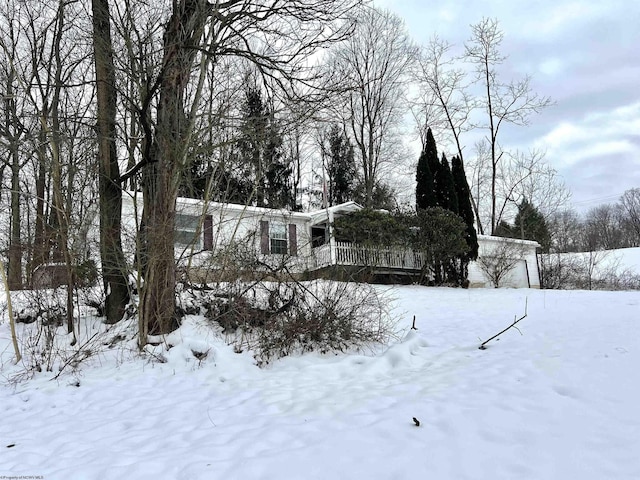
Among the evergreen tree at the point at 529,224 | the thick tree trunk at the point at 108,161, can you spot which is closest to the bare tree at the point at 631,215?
the evergreen tree at the point at 529,224

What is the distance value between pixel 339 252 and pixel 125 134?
27.3 ft

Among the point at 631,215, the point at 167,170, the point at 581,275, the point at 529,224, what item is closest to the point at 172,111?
the point at 167,170

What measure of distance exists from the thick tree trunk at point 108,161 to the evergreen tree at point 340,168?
18616 millimetres

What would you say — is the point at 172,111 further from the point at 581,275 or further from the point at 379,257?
the point at 581,275

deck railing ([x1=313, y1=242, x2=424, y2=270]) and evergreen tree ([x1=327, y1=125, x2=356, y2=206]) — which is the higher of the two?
evergreen tree ([x1=327, y1=125, x2=356, y2=206])

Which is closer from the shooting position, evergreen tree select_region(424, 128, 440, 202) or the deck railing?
the deck railing

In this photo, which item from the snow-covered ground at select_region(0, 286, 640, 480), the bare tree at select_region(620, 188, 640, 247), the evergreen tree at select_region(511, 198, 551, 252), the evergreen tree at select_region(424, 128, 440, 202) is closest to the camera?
the snow-covered ground at select_region(0, 286, 640, 480)

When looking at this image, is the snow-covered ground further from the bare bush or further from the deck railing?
the deck railing

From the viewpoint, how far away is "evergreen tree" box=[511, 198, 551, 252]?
23.7 m

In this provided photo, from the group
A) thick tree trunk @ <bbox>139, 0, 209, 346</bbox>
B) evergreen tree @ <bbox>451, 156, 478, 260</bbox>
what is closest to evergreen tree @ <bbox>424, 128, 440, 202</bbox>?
evergreen tree @ <bbox>451, 156, 478, 260</bbox>

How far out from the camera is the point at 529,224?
26547mm

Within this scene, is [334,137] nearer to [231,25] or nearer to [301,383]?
[231,25]

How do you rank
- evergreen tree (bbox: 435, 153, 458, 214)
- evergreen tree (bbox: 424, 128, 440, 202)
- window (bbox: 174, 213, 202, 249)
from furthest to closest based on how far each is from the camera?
evergreen tree (bbox: 424, 128, 440, 202) < evergreen tree (bbox: 435, 153, 458, 214) < window (bbox: 174, 213, 202, 249)

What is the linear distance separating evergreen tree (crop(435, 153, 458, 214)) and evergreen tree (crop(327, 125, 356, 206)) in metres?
8.76
